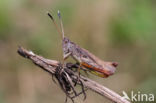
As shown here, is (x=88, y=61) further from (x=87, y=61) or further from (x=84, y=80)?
(x=84, y=80)

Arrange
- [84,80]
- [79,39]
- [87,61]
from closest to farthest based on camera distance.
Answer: [84,80], [87,61], [79,39]

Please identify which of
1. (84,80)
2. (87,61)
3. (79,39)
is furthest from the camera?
(79,39)

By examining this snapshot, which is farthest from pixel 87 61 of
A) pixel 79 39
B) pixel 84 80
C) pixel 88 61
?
pixel 79 39

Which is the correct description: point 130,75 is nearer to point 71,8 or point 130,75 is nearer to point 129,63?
point 129,63

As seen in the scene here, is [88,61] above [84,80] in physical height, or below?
above

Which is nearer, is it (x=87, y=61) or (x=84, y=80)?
(x=84, y=80)

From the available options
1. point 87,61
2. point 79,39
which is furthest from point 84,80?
point 79,39

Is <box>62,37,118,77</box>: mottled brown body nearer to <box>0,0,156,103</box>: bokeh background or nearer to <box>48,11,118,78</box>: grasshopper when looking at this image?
<box>48,11,118,78</box>: grasshopper

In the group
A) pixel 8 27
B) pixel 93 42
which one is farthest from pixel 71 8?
pixel 8 27

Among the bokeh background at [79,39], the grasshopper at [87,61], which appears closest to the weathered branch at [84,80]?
the grasshopper at [87,61]
